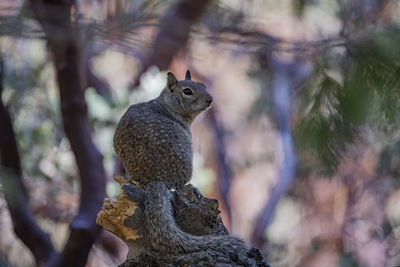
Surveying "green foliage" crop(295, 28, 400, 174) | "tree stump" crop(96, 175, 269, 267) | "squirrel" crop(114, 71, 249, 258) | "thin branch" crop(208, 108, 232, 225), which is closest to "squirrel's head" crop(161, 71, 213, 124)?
"squirrel" crop(114, 71, 249, 258)

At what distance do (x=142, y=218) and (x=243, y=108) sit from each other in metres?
10.1

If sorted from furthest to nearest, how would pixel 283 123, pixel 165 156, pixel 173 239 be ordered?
pixel 283 123, pixel 165 156, pixel 173 239

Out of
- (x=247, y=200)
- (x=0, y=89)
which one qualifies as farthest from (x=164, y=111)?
(x=247, y=200)

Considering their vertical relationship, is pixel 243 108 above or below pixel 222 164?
above

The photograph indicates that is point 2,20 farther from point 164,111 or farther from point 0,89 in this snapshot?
point 0,89

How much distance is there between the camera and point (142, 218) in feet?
12.4

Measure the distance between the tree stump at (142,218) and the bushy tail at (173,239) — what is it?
0.06 meters

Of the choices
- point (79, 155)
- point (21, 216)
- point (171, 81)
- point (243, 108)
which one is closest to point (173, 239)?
point (171, 81)

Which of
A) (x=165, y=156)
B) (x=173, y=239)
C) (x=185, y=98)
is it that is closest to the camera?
(x=173, y=239)

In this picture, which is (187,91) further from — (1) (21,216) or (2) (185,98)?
(1) (21,216)

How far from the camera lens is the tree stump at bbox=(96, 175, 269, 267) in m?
3.62

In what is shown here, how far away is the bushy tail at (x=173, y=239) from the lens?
3.54m

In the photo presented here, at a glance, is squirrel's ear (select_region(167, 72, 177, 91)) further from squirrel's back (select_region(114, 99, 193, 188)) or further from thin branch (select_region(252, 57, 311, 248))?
thin branch (select_region(252, 57, 311, 248))

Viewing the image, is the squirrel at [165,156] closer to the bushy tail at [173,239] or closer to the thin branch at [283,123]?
the bushy tail at [173,239]
